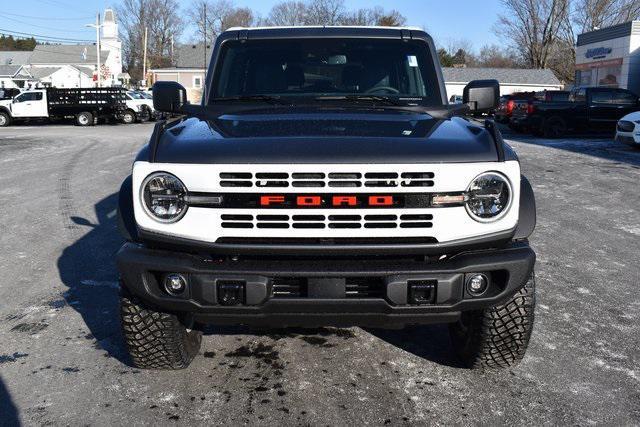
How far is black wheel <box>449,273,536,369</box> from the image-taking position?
134 inches

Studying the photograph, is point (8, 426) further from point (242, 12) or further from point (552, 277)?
point (242, 12)

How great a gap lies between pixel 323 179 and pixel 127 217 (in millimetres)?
1066

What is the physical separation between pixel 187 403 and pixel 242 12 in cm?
7883

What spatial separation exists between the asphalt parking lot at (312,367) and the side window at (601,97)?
1696 centimetres

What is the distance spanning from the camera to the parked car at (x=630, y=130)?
15.5 meters

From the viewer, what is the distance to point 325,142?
3027mm

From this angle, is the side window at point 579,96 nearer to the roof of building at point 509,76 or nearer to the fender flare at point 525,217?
the fender flare at point 525,217

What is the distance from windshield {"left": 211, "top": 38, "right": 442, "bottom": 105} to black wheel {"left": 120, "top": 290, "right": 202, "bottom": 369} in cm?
161

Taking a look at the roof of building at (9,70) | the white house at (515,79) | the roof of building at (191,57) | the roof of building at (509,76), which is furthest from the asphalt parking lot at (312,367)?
the roof of building at (9,70)

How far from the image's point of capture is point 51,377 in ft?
12.0

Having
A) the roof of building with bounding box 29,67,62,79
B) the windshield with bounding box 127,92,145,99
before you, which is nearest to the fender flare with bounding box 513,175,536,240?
the windshield with bounding box 127,92,145,99

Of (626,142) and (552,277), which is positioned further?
(626,142)

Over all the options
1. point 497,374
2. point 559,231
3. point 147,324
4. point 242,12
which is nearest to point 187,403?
point 147,324

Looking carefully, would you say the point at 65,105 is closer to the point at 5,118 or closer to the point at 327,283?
the point at 5,118
